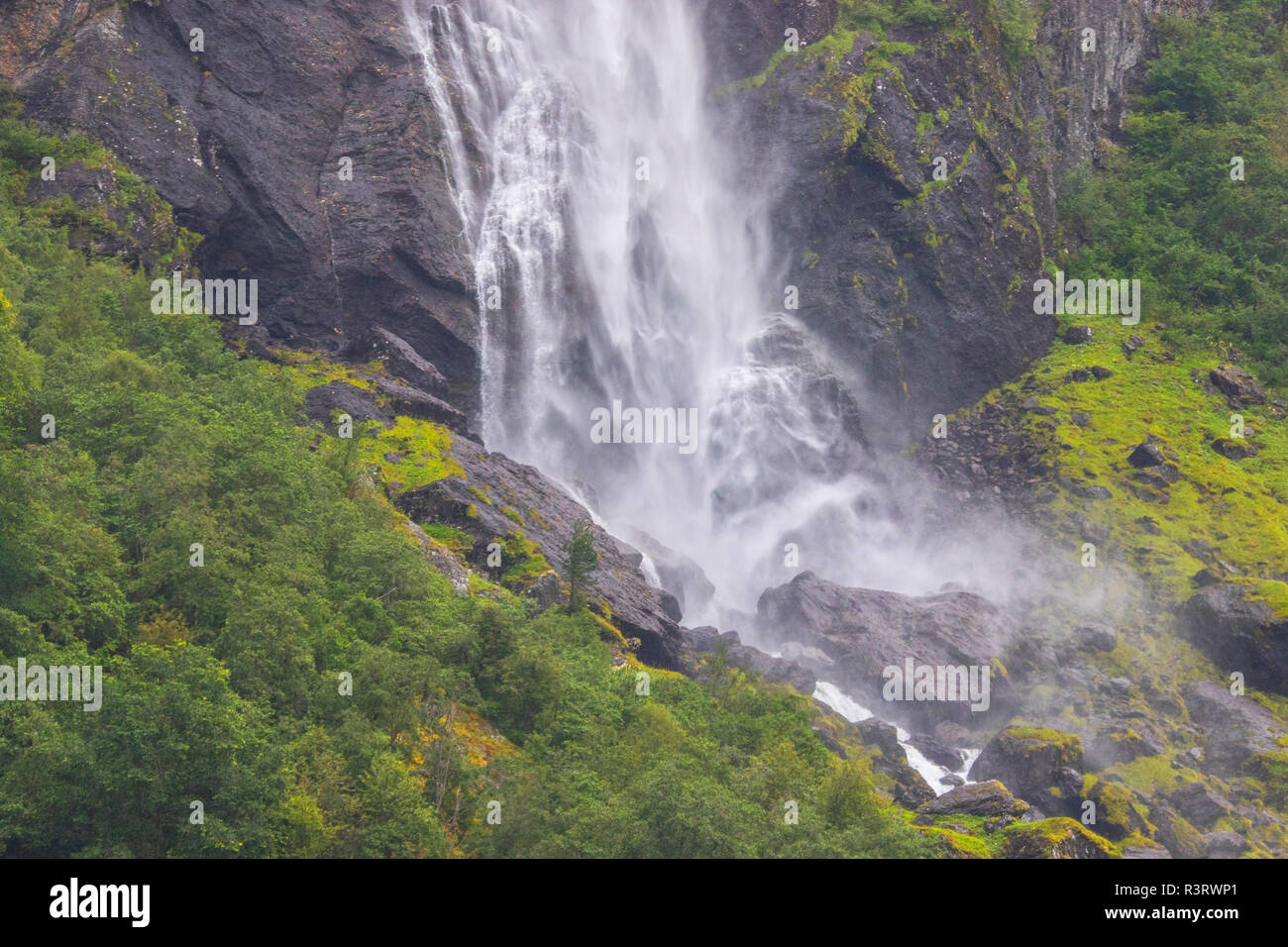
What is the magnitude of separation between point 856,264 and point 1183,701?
2792cm

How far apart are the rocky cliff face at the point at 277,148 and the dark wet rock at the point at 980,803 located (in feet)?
91.6

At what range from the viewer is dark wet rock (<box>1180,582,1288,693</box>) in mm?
55500

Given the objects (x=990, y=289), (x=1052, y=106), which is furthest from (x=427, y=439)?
(x=1052, y=106)

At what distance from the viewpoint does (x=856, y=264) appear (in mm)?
70125

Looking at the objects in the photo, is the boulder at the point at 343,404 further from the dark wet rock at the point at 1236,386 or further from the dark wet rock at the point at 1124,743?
the dark wet rock at the point at 1236,386

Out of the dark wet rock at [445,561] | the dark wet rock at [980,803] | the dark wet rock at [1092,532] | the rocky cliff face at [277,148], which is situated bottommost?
the dark wet rock at [980,803]

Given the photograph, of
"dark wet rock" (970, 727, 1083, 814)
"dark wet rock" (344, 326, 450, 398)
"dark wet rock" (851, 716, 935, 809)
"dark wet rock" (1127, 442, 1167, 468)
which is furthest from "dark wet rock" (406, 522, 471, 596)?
"dark wet rock" (1127, 442, 1167, 468)

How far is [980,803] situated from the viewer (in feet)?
128

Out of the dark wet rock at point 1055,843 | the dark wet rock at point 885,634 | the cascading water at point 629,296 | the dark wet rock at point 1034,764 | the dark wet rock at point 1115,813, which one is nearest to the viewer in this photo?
the dark wet rock at point 1055,843

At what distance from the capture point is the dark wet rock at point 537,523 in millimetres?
44250

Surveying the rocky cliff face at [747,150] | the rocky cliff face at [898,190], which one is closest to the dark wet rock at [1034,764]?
the rocky cliff face at [747,150]

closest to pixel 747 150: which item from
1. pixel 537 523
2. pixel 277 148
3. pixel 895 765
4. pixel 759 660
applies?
pixel 277 148

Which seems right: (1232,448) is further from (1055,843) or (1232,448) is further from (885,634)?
(1055,843)

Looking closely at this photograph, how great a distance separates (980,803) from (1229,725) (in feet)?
63.6
